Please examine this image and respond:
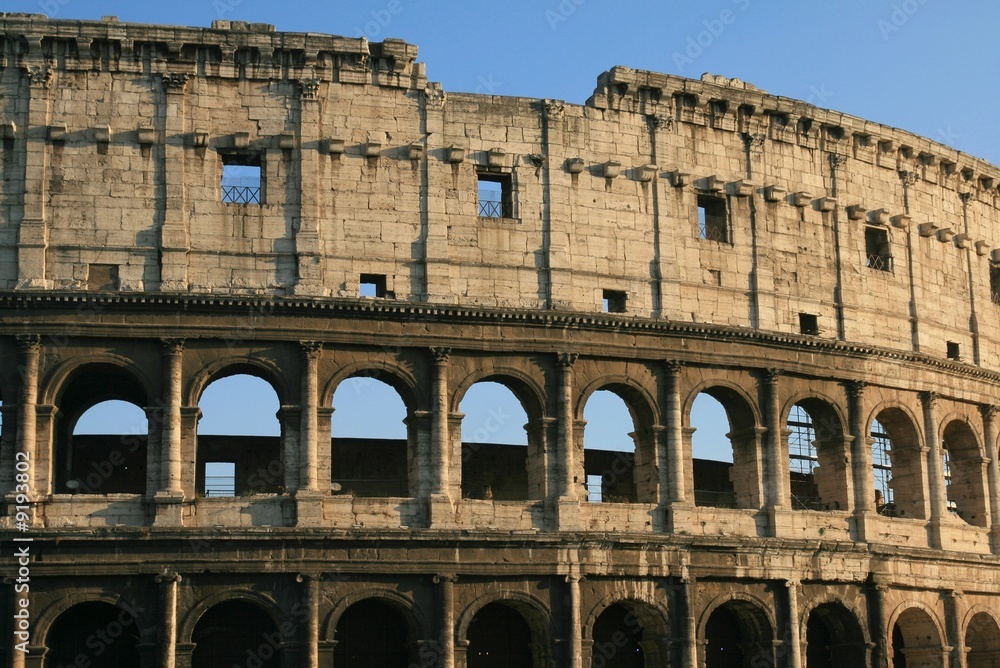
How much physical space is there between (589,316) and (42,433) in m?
12.3

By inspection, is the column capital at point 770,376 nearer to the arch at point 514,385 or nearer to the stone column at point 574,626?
the arch at point 514,385

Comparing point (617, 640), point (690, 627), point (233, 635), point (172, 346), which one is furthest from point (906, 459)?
point (172, 346)

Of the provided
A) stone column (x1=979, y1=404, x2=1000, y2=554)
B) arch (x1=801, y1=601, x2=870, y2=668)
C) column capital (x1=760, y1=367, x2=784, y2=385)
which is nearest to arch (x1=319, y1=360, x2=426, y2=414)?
column capital (x1=760, y1=367, x2=784, y2=385)

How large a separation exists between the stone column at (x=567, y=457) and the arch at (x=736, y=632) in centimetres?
405

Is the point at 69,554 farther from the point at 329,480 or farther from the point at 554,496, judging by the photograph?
the point at 554,496

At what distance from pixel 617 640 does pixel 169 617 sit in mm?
10807

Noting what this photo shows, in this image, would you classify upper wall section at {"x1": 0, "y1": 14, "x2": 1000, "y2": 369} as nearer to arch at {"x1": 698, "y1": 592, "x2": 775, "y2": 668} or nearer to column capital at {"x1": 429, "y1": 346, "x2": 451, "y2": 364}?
column capital at {"x1": 429, "y1": 346, "x2": 451, "y2": 364}

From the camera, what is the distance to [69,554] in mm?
33250

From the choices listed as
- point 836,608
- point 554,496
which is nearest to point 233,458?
point 554,496

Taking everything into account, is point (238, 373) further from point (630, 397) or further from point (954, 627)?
point (954, 627)

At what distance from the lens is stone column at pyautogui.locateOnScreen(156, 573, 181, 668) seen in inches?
1300

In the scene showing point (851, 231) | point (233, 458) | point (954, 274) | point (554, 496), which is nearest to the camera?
point (554, 496)

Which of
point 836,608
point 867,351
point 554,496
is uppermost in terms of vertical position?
point 867,351

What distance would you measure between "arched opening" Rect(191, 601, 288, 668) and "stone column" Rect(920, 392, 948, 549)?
17489 millimetres
